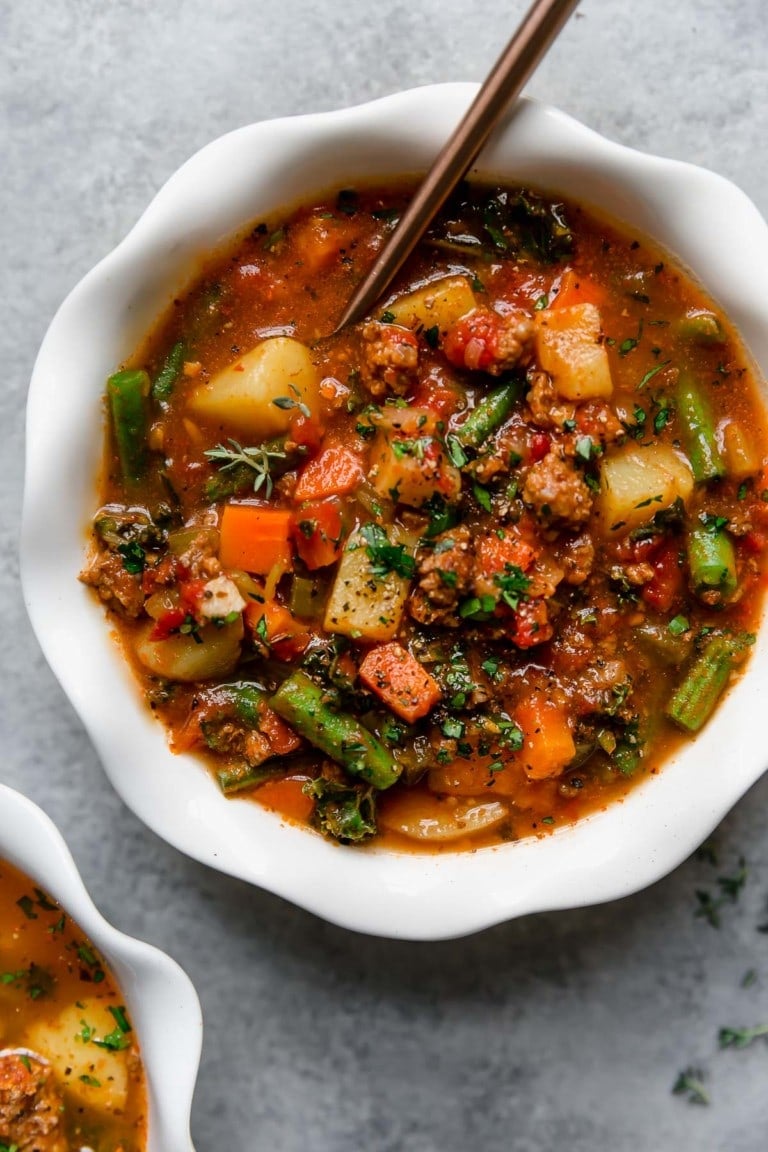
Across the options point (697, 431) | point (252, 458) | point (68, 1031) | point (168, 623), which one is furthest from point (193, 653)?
point (697, 431)

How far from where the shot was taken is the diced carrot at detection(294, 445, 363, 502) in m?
3.82

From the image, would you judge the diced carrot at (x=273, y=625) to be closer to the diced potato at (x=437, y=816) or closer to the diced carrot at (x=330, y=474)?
the diced carrot at (x=330, y=474)

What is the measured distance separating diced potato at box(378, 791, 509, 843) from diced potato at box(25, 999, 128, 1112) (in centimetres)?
131

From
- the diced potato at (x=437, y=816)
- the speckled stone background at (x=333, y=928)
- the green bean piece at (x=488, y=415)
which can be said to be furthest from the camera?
the speckled stone background at (x=333, y=928)

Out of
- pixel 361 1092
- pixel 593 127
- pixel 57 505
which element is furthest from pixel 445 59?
pixel 361 1092

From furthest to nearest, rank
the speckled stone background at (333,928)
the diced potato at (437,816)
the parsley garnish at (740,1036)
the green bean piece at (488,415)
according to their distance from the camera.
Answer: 1. the parsley garnish at (740,1036)
2. the speckled stone background at (333,928)
3. the diced potato at (437,816)
4. the green bean piece at (488,415)

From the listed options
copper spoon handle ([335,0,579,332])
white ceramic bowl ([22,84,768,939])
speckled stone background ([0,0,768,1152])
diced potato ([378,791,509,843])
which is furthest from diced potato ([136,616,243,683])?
copper spoon handle ([335,0,579,332])

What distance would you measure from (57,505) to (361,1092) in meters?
2.61

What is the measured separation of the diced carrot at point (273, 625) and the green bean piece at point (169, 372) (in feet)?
2.67

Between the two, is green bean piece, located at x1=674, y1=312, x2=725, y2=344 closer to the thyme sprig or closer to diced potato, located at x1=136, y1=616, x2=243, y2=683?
the thyme sprig

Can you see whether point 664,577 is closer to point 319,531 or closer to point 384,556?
point 384,556

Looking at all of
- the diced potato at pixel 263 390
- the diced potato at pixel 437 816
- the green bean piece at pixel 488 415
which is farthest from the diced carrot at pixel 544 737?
the diced potato at pixel 263 390

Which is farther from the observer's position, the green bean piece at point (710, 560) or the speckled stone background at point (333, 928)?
the speckled stone background at point (333, 928)

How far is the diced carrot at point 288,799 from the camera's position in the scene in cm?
404
